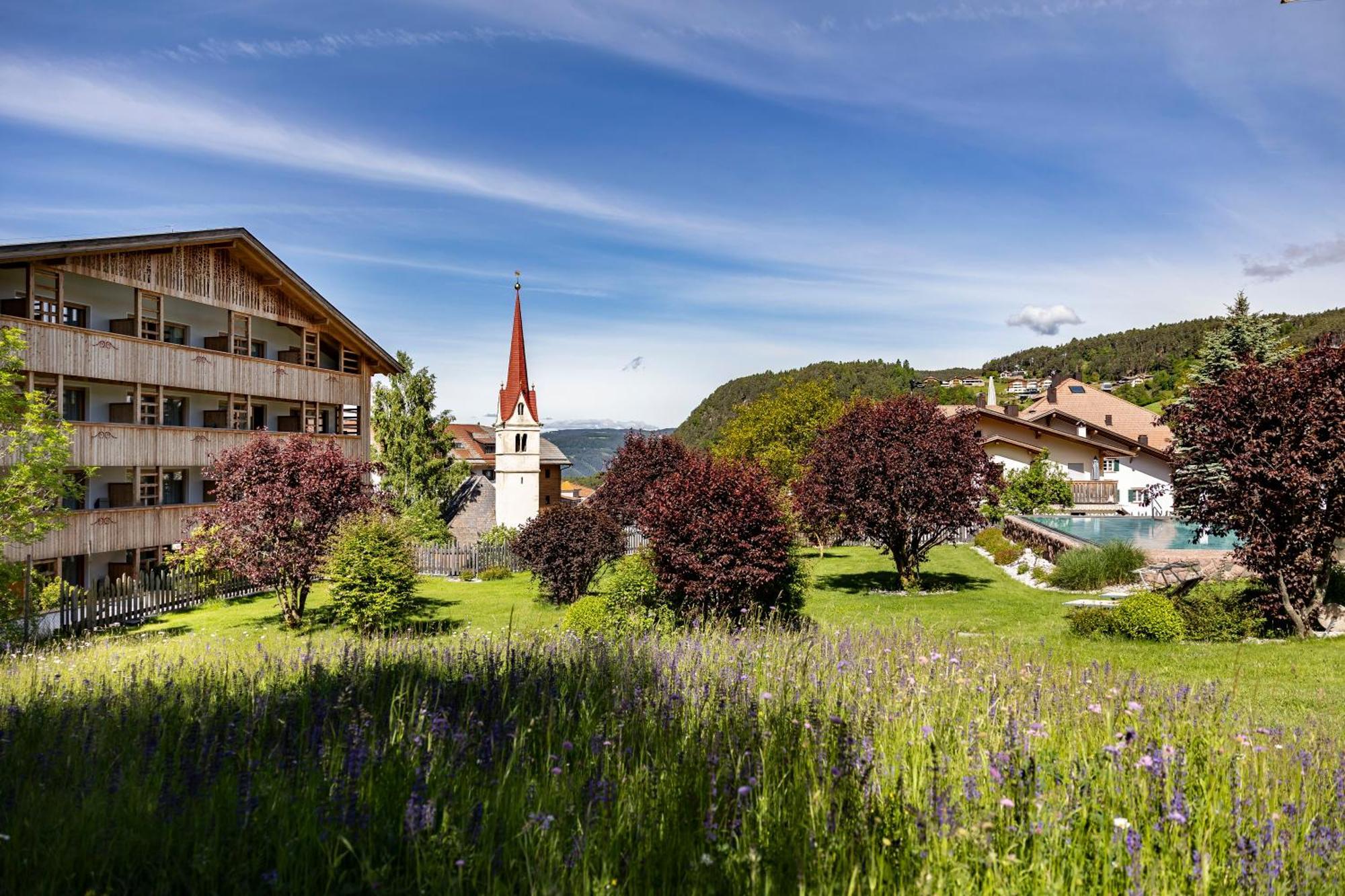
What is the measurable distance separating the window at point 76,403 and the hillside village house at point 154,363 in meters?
0.04

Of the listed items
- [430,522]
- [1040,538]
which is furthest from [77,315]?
[1040,538]

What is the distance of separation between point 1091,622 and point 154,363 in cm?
2712

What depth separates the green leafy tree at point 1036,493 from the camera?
4091 centimetres

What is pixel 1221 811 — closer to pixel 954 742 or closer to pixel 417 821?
pixel 954 742

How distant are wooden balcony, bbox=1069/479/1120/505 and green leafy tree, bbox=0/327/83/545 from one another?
44137mm

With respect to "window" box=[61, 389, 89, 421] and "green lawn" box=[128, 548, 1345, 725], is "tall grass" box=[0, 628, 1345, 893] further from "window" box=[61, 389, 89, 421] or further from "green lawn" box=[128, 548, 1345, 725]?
"window" box=[61, 389, 89, 421]

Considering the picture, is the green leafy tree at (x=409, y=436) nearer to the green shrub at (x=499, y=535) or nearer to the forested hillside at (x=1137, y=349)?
the green shrub at (x=499, y=535)

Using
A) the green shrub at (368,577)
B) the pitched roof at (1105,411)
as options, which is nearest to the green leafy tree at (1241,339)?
the pitched roof at (1105,411)

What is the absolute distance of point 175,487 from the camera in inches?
1121

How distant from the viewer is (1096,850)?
3107 mm

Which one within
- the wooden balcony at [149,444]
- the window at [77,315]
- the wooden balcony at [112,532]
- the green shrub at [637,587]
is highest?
the window at [77,315]

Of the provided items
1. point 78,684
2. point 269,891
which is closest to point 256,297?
point 78,684

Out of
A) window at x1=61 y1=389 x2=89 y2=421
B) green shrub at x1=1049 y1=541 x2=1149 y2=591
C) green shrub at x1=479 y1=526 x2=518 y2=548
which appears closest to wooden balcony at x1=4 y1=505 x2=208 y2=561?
window at x1=61 y1=389 x2=89 y2=421

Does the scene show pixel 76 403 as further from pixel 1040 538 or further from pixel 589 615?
pixel 1040 538
